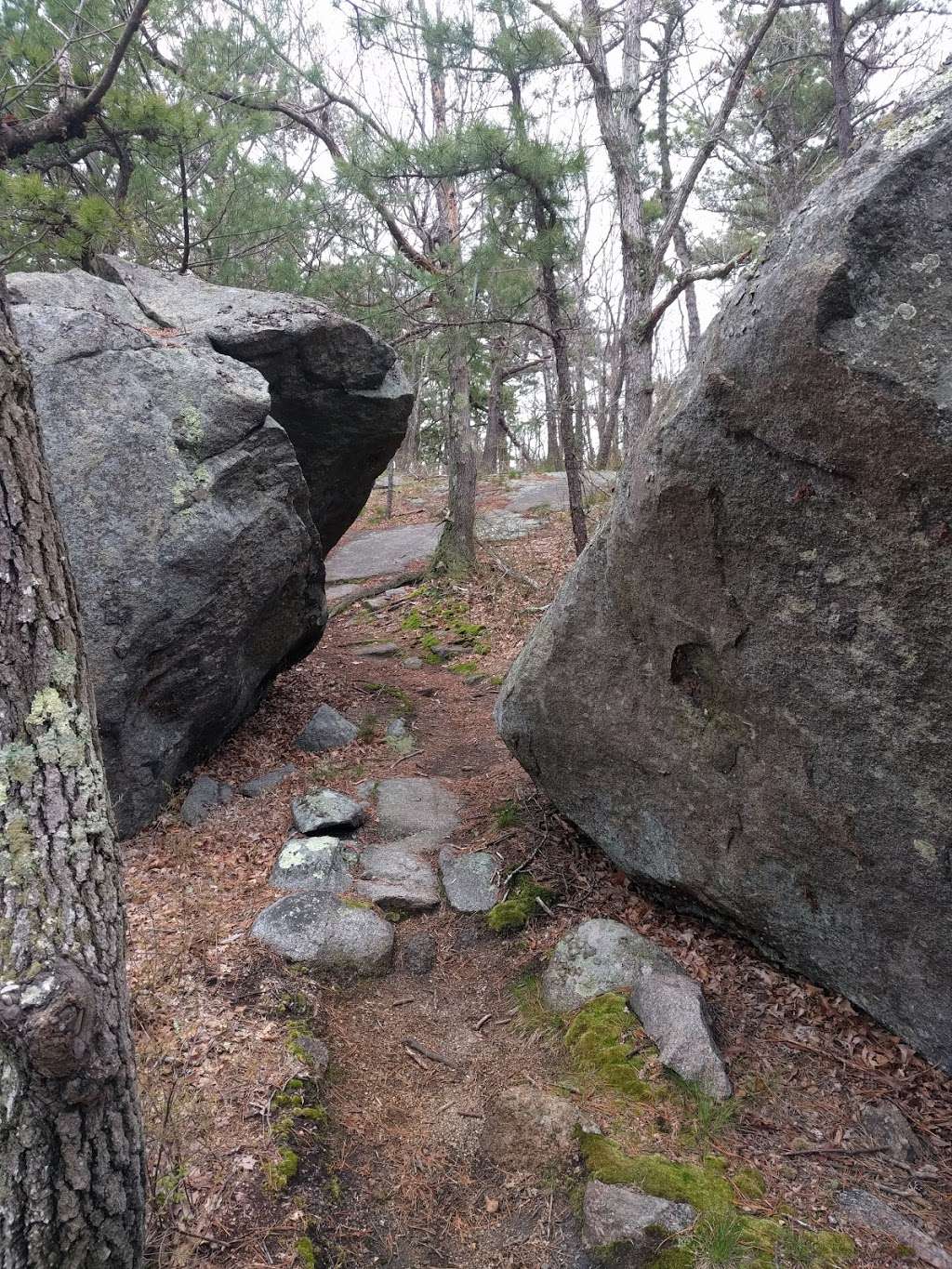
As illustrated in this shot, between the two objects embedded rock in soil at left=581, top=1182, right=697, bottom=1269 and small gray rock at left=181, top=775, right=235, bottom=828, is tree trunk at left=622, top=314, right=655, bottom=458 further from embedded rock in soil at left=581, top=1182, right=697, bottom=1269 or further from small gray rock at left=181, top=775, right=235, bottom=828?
embedded rock in soil at left=581, top=1182, right=697, bottom=1269

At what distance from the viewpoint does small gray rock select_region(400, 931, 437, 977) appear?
435cm

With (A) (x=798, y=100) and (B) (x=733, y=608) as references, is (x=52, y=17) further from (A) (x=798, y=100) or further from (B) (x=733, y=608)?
(A) (x=798, y=100)

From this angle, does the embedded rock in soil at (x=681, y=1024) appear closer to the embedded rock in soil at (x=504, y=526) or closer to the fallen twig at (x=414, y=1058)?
the fallen twig at (x=414, y=1058)

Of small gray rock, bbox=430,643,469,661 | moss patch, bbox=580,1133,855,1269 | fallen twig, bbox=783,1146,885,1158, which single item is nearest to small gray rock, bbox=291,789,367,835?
moss patch, bbox=580,1133,855,1269

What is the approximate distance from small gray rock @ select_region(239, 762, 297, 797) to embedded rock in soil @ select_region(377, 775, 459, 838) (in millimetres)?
741

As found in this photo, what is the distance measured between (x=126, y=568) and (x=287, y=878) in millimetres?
2235

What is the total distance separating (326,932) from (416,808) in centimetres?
155

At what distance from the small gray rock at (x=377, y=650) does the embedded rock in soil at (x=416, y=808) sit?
3143 mm

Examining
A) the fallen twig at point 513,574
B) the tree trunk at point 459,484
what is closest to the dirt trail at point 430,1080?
the fallen twig at point 513,574

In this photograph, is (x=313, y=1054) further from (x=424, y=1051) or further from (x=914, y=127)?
(x=914, y=127)

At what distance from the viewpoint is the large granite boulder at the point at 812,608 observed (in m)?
2.88

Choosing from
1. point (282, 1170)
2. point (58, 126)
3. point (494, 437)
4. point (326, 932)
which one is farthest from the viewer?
point (494, 437)

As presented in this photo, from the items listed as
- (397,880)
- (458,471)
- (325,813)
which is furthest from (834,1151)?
(458,471)

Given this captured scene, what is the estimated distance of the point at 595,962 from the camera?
13.5 feet
